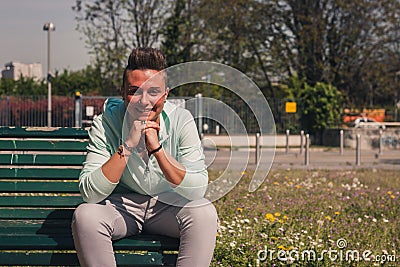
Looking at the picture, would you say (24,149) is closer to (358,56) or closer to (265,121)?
(265,121)

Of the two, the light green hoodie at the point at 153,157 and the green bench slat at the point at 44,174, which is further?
the green bench slat at the point at 44,174

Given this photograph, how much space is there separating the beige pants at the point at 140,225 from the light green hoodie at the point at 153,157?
73mm

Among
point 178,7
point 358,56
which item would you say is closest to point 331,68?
point 358,56

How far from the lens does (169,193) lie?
4211 millimetres

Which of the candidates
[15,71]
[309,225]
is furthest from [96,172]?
[15,71]

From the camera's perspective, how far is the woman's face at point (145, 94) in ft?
13.1

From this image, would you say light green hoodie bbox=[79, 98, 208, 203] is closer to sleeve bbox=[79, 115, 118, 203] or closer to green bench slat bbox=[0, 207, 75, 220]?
sleeve bbox=[79, 115, 118, 203]

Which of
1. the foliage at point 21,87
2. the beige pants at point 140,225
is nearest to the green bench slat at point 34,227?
the beige pants at point 140,225

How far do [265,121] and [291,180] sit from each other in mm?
→ 7437

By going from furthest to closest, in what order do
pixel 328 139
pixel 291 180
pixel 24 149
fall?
1. pixel 328 139
2. pixel 291 180
3. pixel 24 149

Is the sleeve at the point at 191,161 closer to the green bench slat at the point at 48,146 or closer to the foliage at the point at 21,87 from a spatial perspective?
the green bench slat at the point at 48,146

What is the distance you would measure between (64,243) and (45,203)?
2.37 feet

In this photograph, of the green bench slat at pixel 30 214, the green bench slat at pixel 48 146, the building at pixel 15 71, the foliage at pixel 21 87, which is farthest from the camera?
the building at pixel 15 71

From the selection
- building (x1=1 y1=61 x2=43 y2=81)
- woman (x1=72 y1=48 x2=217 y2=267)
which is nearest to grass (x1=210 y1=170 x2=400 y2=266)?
woman (x1=72 y1=48 x2=217 y2=267)
